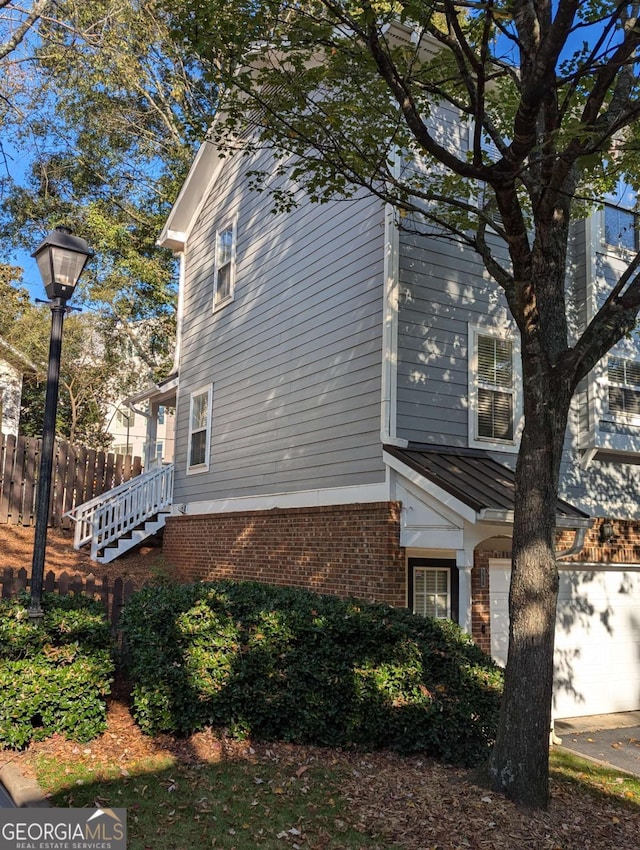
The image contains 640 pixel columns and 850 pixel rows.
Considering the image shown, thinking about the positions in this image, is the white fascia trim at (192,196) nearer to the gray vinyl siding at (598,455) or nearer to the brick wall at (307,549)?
the brick wall at (307,549)

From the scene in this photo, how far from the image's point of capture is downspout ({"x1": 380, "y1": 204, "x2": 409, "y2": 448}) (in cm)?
868

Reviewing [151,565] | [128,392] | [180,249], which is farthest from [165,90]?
[151,565]

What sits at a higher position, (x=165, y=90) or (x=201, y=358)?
(x=165, y=90)

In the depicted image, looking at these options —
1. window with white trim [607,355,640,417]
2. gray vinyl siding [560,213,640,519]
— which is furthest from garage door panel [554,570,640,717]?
window with white trim [607,355,640,417]

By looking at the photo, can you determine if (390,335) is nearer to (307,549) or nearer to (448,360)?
(448,360)

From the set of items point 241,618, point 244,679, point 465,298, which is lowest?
point 244,679

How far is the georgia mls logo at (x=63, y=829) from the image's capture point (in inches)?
168

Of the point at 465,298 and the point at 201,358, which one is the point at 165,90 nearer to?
the point at 201,358

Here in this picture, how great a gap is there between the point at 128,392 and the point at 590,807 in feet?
89.0

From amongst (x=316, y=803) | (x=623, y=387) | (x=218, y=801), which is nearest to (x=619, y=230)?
(x=623, y=387)

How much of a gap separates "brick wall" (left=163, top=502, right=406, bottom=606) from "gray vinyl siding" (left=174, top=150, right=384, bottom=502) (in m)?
0.47

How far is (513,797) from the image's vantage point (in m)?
5.19

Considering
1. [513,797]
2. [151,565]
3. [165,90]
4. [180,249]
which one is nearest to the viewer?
[513,797]

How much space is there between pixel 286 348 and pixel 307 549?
3360 millimetres
